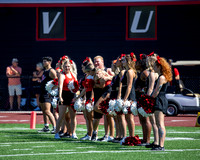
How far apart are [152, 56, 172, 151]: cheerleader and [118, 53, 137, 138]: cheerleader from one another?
126cm

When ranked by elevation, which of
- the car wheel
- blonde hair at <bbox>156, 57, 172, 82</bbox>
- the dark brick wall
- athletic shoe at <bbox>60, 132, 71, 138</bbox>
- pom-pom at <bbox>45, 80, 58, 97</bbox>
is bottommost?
athletic shoe at <bbox>60, 132, 71, 138</bbox>

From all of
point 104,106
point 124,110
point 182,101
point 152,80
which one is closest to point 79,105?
Answer: point 104,106

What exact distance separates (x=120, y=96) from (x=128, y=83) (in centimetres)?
39

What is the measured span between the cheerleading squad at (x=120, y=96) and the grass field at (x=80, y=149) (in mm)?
417

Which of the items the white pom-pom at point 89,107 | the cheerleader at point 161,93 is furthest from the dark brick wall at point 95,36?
the cheerleader at point 161,93

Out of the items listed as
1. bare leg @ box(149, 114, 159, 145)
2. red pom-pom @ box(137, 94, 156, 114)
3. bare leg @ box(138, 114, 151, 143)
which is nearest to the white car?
bare leg @ box(138, 114, 151, 143)

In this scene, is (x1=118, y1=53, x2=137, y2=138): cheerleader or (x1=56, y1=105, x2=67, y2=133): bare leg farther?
(x1=56, y1=105, x2=67, y2=133): bare leg

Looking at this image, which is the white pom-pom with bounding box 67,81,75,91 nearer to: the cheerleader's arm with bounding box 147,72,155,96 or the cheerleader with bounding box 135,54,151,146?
the cheerleader with bounding box 135,54,151,146

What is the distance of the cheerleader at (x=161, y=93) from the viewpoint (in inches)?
395

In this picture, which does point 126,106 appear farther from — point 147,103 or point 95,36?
point 95,36

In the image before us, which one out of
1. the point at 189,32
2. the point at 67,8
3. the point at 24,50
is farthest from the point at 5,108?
the point at 189,32

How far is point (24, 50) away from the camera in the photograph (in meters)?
27.0

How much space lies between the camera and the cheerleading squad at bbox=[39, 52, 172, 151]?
1020cm

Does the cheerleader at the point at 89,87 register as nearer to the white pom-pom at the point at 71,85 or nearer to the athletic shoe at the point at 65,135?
the white pom-pom at the point at 71,85
